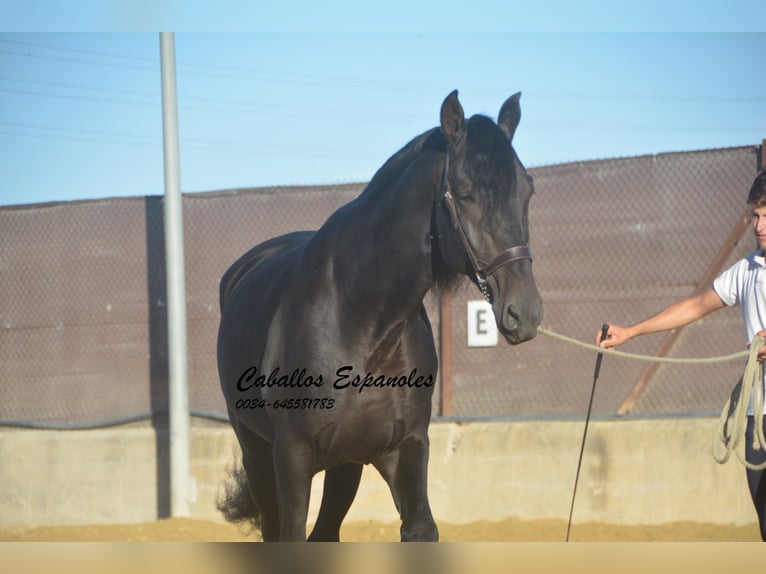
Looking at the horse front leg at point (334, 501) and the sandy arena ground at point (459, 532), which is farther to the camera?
the sandy arena ground at point (459, 532)

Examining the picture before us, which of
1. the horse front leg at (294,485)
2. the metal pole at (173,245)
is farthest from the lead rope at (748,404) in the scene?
the metal pole at (173,245)

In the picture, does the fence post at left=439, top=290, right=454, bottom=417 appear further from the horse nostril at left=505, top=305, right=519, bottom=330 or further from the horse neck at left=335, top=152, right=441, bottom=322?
the horse nostril at left=505, top=305, right=519, bottom=330

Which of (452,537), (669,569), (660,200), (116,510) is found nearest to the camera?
(669,569)

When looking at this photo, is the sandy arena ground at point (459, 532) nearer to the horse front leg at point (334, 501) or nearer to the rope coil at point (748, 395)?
the horse front leg at point (334, 501)

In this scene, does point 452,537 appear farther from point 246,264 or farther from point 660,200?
point 660,200

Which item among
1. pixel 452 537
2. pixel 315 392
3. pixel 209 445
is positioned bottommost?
pixel 452 537

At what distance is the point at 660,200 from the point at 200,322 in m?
3.96

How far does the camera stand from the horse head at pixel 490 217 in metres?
3.15

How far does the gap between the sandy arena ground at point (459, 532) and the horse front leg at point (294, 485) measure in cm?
245

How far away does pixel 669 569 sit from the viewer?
2211 millimetres

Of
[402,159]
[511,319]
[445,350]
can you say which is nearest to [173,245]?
[445,350]

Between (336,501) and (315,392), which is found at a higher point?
(315,392)

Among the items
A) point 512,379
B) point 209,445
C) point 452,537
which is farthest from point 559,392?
point 209,445

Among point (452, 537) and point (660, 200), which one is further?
point (660, 200)
